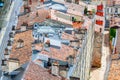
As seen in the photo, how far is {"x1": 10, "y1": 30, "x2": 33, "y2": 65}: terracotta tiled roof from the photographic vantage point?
5569 cm

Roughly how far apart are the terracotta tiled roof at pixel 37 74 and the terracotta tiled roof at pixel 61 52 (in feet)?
15.3

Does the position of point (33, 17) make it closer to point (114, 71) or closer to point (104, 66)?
point (104, 66)

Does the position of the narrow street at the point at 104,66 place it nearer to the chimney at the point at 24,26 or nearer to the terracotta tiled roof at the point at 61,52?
the terracotta tiled roof at the point at 61,52

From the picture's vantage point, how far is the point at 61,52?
2277 inches

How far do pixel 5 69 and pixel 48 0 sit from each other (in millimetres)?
38071

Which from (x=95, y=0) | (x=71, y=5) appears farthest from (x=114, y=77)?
(x=95, y=0)

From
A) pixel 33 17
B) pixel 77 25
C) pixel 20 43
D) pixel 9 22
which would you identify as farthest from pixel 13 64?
pixel 9 22

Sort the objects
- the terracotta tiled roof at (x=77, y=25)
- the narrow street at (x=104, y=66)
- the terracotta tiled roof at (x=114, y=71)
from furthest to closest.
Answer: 1. the terracotta tiled roof at (x=77, y=25)
2. the narrow street at (x=104, y=66)
3. the terracotta tiled roof at (x=114, y=71)

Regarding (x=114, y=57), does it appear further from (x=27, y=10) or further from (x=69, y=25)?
(x=27, y=10)

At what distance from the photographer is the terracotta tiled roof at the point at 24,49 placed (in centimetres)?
5569

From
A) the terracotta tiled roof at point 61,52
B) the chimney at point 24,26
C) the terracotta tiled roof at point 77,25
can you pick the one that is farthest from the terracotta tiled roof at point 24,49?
the terracotta tiled roof at point 77,25

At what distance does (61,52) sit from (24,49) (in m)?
5.50

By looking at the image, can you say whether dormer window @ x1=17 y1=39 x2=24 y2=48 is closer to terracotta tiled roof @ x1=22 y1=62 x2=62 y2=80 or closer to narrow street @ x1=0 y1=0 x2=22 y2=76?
narrow street @ x1=0 y1=0 x2=22 y2=76

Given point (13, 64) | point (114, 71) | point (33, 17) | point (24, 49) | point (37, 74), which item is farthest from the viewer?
point (33, 17)
